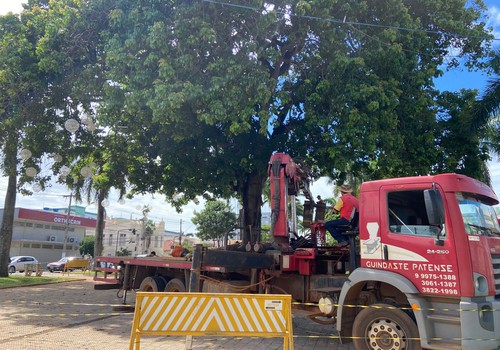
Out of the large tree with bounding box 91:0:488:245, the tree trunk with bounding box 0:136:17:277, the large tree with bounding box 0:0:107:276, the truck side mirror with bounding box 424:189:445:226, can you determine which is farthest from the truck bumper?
the tree trunk with bounding box 0:136:17:277

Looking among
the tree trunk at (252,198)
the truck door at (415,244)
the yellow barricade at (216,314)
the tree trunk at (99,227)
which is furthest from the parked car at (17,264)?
the truck door at (415,244)

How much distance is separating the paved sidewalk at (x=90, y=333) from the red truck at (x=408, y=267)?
936 millimetres

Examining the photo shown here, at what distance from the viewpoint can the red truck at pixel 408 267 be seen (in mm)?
5398

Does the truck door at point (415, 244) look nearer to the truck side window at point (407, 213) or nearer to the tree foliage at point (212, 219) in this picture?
the truck side window at point (407, 213)

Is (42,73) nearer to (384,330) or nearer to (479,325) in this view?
(384,330)

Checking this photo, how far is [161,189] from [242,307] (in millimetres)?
13728

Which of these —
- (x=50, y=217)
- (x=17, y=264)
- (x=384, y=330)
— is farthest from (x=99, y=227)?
(x=384, y=330)

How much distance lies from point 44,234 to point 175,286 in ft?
148

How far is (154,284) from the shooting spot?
10203mm

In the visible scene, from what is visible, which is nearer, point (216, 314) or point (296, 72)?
point (216, 314)

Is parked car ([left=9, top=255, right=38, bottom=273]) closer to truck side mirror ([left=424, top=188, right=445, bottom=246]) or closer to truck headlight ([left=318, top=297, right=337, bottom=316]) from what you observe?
truck headlight ([left=318, top=297, right=337, bottom=316])

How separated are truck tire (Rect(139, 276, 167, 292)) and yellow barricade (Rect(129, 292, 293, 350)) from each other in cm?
504

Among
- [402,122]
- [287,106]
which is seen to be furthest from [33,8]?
[402,122]

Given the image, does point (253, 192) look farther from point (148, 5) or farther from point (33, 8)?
point (33, 8)
